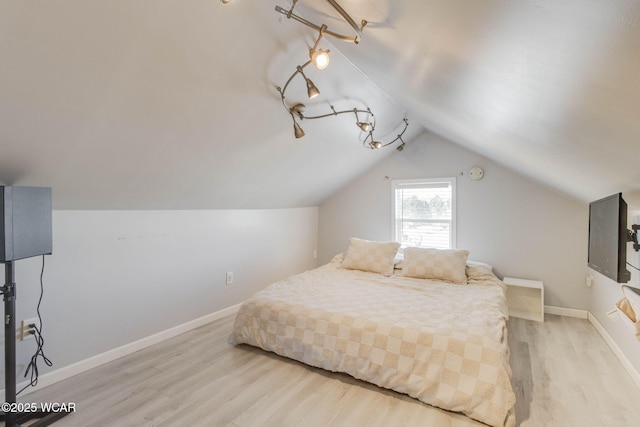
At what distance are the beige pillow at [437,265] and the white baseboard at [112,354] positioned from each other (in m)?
2.16

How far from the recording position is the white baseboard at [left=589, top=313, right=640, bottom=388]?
2.12 metres

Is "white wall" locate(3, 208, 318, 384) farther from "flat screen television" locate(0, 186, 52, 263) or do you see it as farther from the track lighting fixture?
the track lighting fixture

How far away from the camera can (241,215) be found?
11.5 feet

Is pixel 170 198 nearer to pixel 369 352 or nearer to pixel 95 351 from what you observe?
pixel 95 351

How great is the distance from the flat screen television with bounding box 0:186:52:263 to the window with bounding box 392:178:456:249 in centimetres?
364

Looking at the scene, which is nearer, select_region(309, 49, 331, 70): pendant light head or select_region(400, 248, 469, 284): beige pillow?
select_region(309, 49, 331, 70): pendant light head

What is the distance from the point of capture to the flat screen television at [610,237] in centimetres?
152

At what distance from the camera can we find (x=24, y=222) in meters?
1.60

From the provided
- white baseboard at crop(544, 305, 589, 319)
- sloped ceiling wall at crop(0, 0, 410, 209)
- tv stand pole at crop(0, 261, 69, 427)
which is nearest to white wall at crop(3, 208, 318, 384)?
sloped ceiling wall at crop(0, 0, 410, 209)

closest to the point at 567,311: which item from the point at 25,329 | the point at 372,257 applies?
the point at 372,257

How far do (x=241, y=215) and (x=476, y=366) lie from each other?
2.64 meters

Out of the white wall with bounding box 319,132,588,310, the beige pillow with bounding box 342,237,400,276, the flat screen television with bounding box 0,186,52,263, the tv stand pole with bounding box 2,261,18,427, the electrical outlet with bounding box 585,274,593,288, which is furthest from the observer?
the beige pillow with bounding box 342,237,400,276

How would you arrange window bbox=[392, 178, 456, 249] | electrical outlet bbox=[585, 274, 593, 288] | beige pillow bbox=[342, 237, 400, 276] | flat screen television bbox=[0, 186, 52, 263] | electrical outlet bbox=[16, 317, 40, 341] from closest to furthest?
flat screen television bbox=[0, 186, 52, 263]
electrical outlet bbox=[16, 317, 40, 341]
electrical outlet bbox=[585, 274, 593, 288]
beige pillow bbox=[342, 237, 400, 276]
window bbox=[392, 178, 456, 249]

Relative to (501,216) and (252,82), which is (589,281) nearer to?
(501,216)
